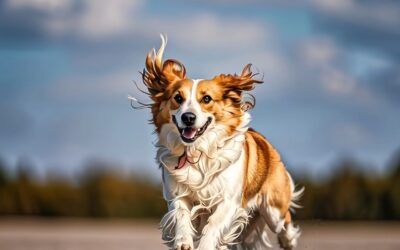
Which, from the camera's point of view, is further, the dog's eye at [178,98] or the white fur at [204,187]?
the white fur at [204,187]

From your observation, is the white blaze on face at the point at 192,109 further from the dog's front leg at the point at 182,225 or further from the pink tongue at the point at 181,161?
the dog's front leg at the point at 182,225

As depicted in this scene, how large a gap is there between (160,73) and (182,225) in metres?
1.65

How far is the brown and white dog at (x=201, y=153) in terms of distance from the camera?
9.57 metres

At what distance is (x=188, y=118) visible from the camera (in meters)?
9.33

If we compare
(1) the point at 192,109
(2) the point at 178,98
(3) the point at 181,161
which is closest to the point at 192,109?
(1) the point at 192,109

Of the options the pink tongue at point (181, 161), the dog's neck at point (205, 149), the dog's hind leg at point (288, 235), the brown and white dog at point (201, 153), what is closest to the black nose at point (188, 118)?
the brown and white dog at point (201, 153)

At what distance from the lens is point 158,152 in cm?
1009

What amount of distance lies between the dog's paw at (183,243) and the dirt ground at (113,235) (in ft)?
22.2

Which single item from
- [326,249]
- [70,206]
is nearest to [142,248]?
[326,249]

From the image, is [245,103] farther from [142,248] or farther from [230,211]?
[142,248]

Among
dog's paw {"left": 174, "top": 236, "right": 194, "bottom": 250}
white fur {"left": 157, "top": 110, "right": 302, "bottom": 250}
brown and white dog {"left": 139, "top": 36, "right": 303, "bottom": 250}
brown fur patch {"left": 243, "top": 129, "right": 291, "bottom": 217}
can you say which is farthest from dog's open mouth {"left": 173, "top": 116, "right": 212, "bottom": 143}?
brown fur patch {"left": 243, "top": 129, "right": 291, "bottom": 217}

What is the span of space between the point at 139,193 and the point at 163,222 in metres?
12.7

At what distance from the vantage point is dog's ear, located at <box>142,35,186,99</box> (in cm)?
1009

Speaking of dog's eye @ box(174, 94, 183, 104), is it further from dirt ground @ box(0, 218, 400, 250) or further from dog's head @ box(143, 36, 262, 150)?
dirt ground @ box(0, 218, 400, 250)
